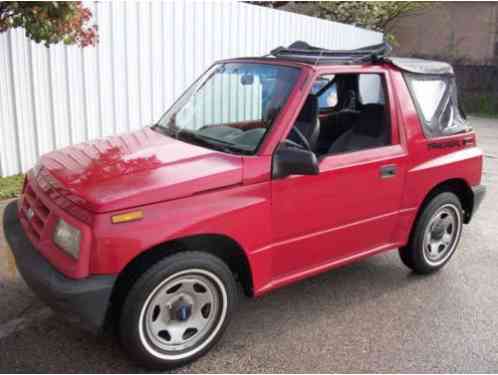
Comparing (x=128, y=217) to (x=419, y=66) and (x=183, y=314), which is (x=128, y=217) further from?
(x=419, y=66)

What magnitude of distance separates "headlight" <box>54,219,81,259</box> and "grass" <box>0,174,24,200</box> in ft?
10.1

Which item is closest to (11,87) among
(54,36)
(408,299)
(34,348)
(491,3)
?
(54,36)

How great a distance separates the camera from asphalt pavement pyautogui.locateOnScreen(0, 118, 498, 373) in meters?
3.06

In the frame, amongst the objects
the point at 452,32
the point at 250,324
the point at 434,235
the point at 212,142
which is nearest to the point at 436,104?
the point at 434,235

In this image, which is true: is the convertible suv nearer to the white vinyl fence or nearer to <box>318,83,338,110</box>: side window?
<box>318,83,338,110</box>: side window

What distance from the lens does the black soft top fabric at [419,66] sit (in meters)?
3.89

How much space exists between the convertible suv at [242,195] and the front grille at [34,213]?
0.02m

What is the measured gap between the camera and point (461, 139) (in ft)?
14.2

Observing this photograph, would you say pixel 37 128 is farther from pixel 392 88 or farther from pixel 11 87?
pixel 392 88

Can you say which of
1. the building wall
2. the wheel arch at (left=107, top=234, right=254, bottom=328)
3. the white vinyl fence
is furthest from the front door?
the building wall

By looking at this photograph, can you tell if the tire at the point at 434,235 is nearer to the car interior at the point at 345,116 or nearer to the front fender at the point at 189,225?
the car interior at the point at 345,116

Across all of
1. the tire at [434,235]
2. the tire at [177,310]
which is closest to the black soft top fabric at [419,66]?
the tire at [434,235]

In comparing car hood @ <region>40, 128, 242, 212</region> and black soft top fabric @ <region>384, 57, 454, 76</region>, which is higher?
black soft top fabric @ <region>384, 57, 454, 76</region>

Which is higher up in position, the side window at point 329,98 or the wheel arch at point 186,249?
the side window at point 329,98
